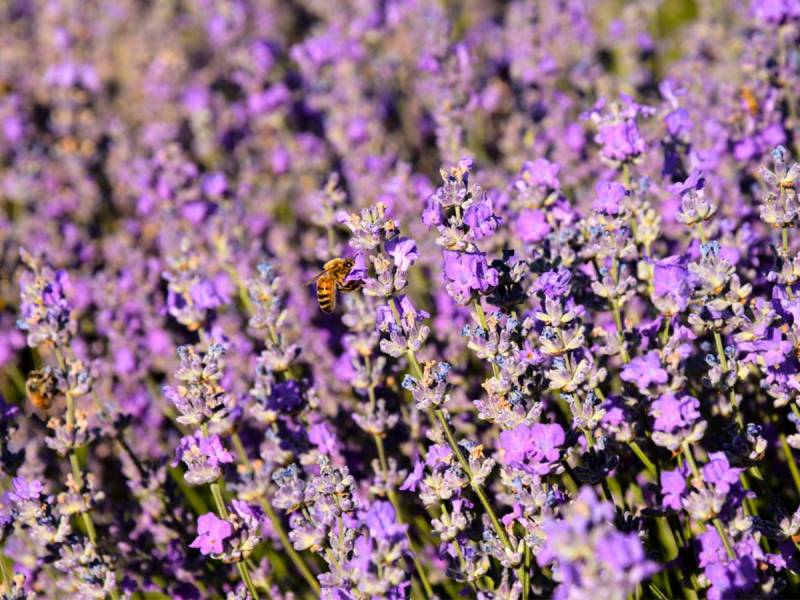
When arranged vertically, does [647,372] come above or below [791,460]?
above

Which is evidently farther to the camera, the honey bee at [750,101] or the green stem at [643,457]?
the honey bee at [750,101]

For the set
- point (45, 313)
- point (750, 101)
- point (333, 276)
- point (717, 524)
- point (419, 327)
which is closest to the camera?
point (717, 524)

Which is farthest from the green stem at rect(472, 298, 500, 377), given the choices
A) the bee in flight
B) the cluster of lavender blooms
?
the bee in flight

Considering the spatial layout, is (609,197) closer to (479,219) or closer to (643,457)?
(479,219)

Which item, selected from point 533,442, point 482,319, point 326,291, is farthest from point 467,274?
point 326,291

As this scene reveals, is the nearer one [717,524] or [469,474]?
[717,524]

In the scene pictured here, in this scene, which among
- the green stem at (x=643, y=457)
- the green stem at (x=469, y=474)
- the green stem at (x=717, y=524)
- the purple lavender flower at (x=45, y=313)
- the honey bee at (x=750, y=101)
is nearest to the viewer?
the green stem at (x=717, y=524)

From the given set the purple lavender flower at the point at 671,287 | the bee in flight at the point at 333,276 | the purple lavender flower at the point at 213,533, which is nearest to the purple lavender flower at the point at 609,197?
the purple lavender flower at the point at 671,287

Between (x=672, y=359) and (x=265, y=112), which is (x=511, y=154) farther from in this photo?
(x=672, y=359)

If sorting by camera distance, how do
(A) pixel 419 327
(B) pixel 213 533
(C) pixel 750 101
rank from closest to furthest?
1. (A) pixel 419 327
2. (B) pixel 213 533
3. (C) pixel 750 101

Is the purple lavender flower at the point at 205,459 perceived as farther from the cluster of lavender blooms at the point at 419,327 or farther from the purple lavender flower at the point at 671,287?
the purple lavender flower at the point at 671,287
